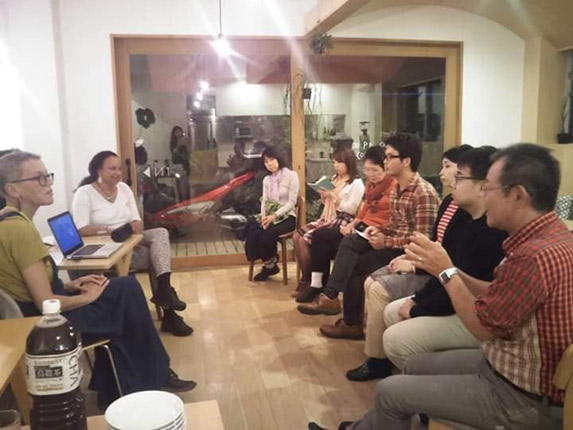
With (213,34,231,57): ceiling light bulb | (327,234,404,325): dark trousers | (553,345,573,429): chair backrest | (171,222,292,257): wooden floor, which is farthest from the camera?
(171,222,292,257): wooden floor

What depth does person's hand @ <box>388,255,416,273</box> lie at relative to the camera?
275cm

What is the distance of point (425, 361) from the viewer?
188cm

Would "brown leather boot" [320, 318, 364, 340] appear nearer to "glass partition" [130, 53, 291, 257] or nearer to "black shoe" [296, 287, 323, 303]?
"black shoe" [296, 287, 323, 303]

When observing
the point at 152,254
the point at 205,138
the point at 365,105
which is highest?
the point at 365,105

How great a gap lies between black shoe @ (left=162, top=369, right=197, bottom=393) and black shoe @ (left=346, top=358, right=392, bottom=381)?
0.84 meters

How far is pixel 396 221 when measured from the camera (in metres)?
3.13

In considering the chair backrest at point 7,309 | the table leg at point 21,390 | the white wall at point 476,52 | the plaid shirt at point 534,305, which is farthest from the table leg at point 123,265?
the white wall at point 476,52

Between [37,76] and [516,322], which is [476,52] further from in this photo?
[516,322]

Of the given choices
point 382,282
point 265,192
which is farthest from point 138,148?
point 382,282

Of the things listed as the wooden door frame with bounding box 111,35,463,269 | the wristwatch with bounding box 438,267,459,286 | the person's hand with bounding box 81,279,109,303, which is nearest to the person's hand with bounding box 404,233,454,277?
the wristwatch with bounding box 438,267,459,286

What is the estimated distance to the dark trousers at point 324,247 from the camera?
12.6ft

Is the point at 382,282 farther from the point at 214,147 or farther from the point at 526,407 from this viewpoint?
the point at 214,147

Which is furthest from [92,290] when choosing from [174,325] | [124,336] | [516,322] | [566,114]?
[566,114]

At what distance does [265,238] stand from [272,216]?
20 centimetres
